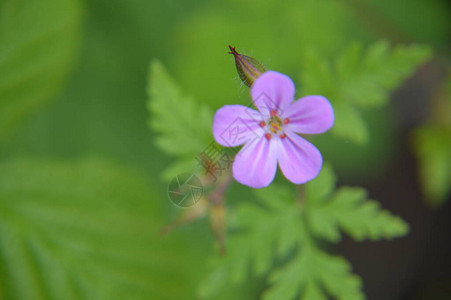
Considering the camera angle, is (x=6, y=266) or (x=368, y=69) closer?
(x=368, y=69)

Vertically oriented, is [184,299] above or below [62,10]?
below

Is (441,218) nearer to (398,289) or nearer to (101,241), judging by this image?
(398,289)

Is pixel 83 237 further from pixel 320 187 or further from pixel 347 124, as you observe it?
pixel 347 124

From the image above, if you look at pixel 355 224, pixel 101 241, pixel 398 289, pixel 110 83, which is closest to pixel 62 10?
pixel 110 83

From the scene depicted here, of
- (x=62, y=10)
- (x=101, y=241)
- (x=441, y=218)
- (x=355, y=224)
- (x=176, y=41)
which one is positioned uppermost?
(x=176, y=41)

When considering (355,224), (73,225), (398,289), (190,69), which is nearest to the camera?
(355,224)

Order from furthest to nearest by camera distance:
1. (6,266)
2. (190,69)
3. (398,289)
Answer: (398,289) → (190,69) → (6,266)
